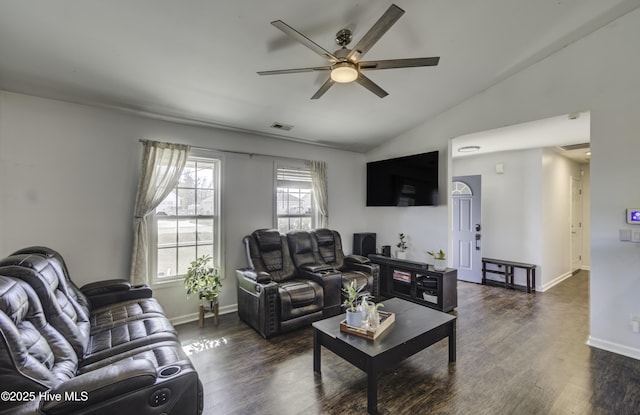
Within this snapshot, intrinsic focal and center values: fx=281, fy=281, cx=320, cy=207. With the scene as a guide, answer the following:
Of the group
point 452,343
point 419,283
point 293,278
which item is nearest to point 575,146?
point 419,283

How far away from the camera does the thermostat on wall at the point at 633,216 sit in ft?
9.05

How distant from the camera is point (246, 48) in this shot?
8.27ft

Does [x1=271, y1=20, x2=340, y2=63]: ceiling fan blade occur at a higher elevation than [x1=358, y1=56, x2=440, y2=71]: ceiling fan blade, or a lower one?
higher

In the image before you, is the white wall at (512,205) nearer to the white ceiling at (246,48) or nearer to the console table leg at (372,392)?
the white ceiling at (246,48)

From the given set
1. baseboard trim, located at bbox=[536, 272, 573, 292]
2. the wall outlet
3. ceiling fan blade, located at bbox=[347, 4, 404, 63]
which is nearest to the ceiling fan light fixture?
ceiling fan blade, located at bbox=[347, 4, 404, 63]

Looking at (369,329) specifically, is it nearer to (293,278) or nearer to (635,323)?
(293,278)

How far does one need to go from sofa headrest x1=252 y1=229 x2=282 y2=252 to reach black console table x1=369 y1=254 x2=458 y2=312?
181 centimetres

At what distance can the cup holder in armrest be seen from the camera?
148 cm

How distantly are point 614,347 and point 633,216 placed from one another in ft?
4.43

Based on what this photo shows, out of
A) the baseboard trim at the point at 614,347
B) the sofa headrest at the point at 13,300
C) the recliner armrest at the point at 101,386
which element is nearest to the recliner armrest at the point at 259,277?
the recliner armrest at the point at 101,386

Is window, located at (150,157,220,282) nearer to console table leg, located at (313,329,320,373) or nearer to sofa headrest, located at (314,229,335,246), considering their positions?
sofa headrest, located at (314,229,335,246)

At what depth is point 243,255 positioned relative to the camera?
411 cm

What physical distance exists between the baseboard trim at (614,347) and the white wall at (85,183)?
427 centimetres

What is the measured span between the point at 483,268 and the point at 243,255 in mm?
4508
